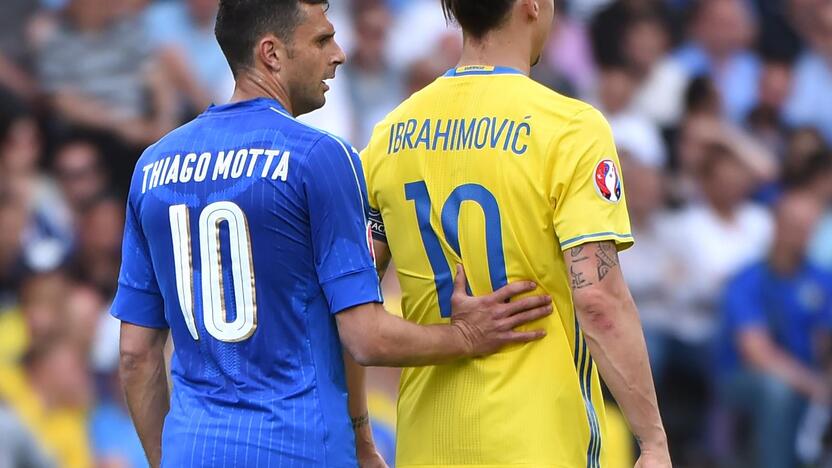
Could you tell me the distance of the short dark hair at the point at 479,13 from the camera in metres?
3.58

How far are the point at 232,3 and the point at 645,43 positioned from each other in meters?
7.05

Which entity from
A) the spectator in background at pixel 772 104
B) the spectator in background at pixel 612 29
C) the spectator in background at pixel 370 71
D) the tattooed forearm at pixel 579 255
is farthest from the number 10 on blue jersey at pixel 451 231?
the spectator in background at pixel 772 104

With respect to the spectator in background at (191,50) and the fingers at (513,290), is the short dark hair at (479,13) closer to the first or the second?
the fingers at (513,290)

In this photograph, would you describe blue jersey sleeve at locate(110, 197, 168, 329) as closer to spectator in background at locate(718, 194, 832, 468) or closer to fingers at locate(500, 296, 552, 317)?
fingers at locate(500, 296, 552, 317)

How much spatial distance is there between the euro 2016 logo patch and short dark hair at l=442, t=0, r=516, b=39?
21.0 inches

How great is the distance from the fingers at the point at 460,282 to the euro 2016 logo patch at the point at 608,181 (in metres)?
0.44

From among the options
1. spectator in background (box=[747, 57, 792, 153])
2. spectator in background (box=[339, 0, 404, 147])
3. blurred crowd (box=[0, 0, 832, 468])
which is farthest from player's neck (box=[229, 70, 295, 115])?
spectator in background (box=[747, 57, 792, 153])

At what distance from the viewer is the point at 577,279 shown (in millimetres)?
3340

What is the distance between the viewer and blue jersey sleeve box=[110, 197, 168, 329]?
3537 millimetres

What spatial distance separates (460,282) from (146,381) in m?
0.93

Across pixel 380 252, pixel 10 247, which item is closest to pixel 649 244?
pixel 10 247

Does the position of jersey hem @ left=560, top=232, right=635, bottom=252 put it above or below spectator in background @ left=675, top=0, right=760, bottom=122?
below

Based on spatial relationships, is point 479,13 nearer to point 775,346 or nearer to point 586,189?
point 586,189

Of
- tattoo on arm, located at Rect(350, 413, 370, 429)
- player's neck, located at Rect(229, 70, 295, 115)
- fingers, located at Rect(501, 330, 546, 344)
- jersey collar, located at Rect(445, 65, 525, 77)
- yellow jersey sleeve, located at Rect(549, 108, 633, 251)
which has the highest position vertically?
jersey collar, located at Rect(445, 65, 525, 77)
